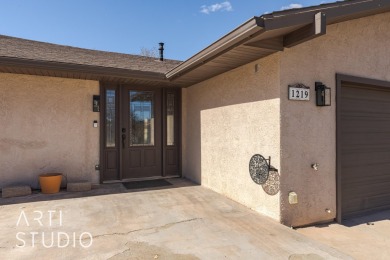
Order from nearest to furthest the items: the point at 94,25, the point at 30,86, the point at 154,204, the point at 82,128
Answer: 1. the point at 154,204
2. the point at 30,86
3. the point at 82,128
4. the point at 94,25

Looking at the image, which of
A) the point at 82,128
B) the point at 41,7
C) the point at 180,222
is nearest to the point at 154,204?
Result: the point at 180,222

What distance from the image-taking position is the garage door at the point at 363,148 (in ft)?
13.5

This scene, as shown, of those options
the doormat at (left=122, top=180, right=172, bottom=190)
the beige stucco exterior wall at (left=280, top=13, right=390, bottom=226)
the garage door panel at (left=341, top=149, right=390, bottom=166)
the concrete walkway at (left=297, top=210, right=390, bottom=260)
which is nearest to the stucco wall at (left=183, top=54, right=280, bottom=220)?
the beige stucco exterior wall at (left=280, top=13, right=390, bottom=226)

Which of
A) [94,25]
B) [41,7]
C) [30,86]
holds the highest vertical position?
[94,25]

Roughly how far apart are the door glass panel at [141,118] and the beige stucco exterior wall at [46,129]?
0.91 m

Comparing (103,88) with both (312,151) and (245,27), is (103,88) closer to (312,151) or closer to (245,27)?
(245,27)

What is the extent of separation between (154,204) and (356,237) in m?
3.16

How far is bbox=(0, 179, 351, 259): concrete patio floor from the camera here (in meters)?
2.64

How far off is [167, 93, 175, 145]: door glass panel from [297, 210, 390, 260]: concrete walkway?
13.6 feet

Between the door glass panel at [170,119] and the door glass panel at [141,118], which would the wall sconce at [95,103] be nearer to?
the door glass panel at [141,118]

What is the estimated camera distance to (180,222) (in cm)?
354

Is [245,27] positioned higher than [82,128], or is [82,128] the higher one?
[245,27]

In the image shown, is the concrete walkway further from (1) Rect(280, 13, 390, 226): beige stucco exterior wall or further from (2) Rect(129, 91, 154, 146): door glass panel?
(2) Rect(129, 91, 154, 146): door glass panel

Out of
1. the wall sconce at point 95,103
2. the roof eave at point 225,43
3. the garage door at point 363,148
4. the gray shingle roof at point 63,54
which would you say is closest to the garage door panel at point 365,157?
the garage door at point 363,148
